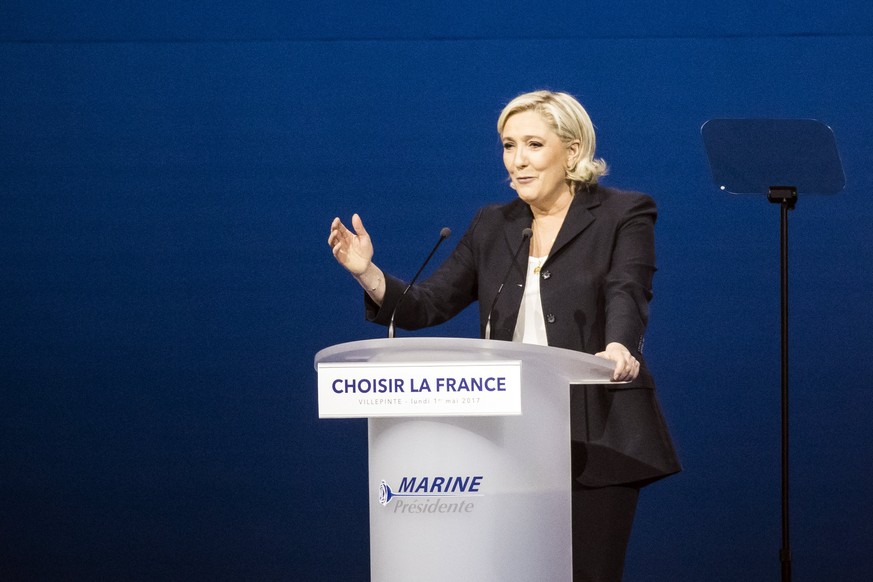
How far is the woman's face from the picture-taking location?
2.41m

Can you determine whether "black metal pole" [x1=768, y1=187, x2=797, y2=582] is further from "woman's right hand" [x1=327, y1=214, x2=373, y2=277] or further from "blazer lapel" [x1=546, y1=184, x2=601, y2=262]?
"woman's right hand" [x1=327, y1=214, x2=373, y2=277]

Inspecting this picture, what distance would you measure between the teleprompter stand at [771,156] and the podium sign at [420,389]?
120 cm

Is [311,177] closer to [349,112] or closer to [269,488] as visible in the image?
[349,112]

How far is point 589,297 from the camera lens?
2.27m

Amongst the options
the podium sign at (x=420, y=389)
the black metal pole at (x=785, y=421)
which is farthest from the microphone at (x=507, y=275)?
the black metal pole at (x=785, y=421)

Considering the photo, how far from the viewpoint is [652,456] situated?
2180mm

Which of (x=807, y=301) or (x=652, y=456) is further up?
(x=807, y=301)

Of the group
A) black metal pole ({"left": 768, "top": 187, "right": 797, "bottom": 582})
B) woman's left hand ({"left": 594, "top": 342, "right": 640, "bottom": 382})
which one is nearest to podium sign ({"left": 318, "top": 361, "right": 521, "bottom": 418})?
woman's left hand ({"left": 594, "top": 342, "right": 640, "bottom": 382})

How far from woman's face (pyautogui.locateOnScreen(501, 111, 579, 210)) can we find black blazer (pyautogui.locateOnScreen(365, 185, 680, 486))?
61 mm

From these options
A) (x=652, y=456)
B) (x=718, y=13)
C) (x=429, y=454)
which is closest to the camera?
(x=429, y=454)

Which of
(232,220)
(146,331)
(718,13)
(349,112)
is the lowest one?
(146,331)

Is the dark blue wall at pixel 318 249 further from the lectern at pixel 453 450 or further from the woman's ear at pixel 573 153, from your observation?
the lectern at pixel 453 450

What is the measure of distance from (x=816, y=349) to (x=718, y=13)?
3.86 feet

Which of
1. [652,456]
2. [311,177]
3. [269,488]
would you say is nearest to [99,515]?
[269,488]
